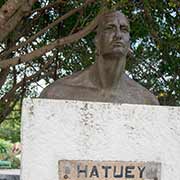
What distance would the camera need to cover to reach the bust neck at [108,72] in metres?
3.60

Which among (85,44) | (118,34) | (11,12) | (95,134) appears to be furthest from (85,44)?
(95,134)

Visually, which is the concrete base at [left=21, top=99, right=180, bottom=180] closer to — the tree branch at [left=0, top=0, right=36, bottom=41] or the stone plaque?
the stone plaque

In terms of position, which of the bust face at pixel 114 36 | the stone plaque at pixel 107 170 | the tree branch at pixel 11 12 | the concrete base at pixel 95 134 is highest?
the tree branch at pixel 11 12

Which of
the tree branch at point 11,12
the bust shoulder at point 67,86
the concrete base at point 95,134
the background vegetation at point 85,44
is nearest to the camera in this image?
the concrete base at point 95,134

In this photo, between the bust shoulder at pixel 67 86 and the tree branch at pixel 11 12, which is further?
the tree branch at pixel 11 12

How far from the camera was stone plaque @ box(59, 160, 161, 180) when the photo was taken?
3059 mm

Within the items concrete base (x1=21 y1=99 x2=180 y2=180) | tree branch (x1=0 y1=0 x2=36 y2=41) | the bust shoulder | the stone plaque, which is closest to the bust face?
the bust shoulder

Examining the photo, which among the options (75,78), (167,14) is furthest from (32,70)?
(75,78)

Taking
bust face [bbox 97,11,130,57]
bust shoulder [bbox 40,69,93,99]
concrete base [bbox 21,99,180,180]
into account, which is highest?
bust face [bbox 97,11,130,57]

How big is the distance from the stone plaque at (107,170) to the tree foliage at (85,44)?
3.03 m

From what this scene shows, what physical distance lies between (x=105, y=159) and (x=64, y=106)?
39 cm

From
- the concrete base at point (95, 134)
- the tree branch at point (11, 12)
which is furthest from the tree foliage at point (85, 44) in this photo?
the concrete base at point (95, 134)

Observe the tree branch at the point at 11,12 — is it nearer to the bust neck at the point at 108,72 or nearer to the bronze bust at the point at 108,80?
the bronze bust at the point at 108,80

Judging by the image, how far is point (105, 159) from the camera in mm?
3100
